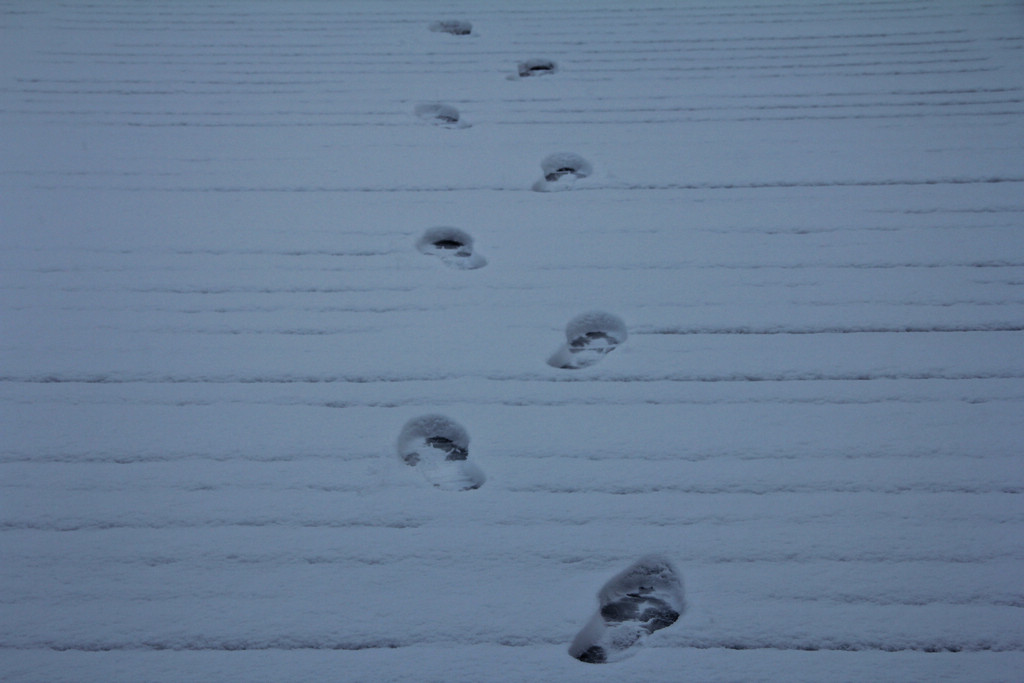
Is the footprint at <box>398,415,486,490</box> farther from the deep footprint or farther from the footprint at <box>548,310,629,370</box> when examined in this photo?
the deep footprint

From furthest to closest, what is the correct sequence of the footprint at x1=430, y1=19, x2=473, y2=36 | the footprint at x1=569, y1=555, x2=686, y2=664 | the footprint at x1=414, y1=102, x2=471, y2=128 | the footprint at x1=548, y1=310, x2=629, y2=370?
the footprint at x1=430, y1=19, x2=473, y2=36 → the footprint at x1=414, y1=102, x2=471, y2=128 → the footprint at x1=548, y1=310, x2=629, y2=370 → the footprint at x1=569, y1=555, x2=686, y2=664

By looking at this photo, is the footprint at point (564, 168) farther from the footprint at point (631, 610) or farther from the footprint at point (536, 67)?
the footprint at point (631, 610)

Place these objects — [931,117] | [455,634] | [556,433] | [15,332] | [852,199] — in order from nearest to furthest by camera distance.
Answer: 1. [455,634]
2. [556,433]
3. [15,332]
4. [852,199]
5. [931,117]

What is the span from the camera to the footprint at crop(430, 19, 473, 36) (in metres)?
2.57

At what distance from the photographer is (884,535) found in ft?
3.70

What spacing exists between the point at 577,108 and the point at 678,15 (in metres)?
0.73

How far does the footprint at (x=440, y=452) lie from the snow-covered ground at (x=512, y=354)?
19mm

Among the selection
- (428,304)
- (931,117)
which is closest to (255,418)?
(428,304)

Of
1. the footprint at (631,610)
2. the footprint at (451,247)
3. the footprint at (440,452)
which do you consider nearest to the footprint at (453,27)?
the footprint at (451,247)

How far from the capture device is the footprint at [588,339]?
145 cm

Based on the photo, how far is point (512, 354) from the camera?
1.44m

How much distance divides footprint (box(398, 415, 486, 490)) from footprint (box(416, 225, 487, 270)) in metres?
0.45


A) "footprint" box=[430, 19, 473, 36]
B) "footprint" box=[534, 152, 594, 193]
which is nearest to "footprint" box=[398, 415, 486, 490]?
"footprint" box=[534, 152, 594, 193]

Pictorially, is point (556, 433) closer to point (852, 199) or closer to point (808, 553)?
point (808, 553)
